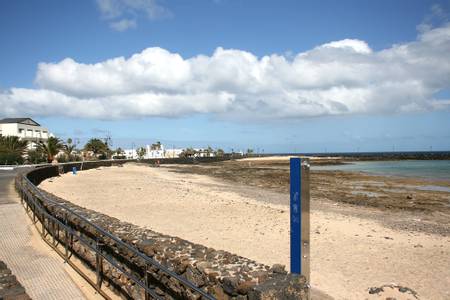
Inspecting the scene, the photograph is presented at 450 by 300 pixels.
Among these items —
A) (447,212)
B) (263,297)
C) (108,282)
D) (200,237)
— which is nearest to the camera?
(263,297)

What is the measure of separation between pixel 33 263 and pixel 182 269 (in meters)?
3.69

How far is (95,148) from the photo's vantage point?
80562 millimetres

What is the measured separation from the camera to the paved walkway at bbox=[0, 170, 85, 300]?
16.1ft

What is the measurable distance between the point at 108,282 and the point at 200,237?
4.96 m

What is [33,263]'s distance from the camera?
238 inches

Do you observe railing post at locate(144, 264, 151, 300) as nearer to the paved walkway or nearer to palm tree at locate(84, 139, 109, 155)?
the paved walkway

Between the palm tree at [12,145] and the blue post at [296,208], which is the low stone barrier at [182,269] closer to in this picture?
the blue post at [296,208]

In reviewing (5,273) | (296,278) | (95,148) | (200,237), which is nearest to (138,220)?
(200,237)

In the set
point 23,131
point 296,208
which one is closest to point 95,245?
point 296,208

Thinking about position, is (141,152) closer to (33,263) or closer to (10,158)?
(10,158)

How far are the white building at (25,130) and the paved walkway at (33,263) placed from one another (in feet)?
215

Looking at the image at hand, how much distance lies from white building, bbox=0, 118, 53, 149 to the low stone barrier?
69643mm

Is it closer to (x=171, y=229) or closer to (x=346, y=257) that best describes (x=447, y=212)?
(x=346, y=257)

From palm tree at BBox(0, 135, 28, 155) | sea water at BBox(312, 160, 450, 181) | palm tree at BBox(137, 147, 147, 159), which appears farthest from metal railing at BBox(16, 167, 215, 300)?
palm tree at BBox(137, 147, 147, 159)
